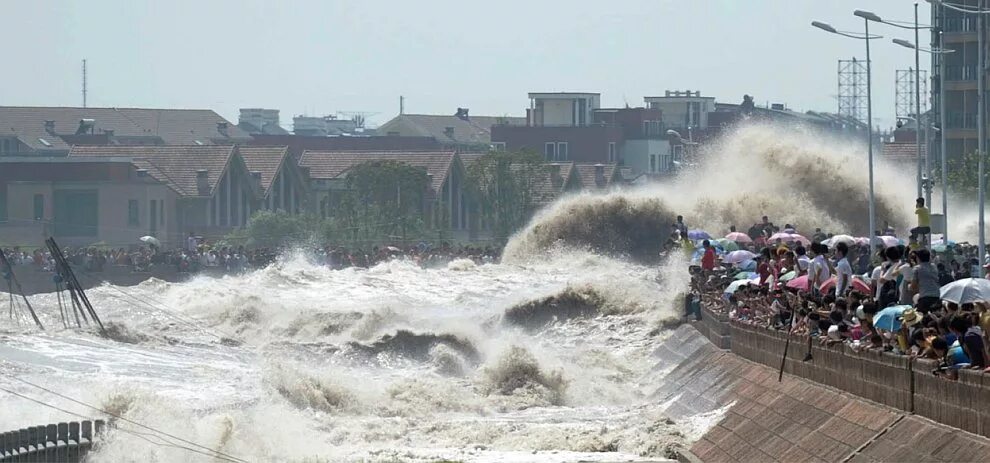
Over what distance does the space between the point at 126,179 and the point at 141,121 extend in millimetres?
50705

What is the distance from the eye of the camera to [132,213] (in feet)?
273

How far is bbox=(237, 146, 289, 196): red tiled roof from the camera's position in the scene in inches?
3858

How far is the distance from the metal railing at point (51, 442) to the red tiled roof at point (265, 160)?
237 ft

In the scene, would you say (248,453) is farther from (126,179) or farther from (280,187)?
(280,187)

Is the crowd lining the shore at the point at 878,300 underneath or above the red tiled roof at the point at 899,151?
underneath

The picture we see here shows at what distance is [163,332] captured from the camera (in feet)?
165

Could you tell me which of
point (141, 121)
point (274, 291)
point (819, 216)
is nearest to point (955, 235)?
point (819, 216)

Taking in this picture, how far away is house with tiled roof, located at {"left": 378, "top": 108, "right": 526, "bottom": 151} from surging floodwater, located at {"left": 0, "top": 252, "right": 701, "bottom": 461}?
76673 millimetres

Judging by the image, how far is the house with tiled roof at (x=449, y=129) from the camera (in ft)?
478

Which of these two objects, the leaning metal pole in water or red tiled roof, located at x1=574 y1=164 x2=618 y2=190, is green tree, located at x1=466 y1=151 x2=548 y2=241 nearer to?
red tiled roof, located at x1=574 y1=164 x2=618 y2=190

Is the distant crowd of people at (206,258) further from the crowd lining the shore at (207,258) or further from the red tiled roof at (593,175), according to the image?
the red tiled roof at (593,175)

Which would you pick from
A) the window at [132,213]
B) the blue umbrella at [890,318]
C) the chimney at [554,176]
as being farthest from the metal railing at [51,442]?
the chimney at [554,176]

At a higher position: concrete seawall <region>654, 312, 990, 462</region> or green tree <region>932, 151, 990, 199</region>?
green tree <region>932, 151, 990, 199</region>

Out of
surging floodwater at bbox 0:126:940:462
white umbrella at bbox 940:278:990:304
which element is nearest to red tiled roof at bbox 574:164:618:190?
surging floodwater at bbox 0:126:940:462
